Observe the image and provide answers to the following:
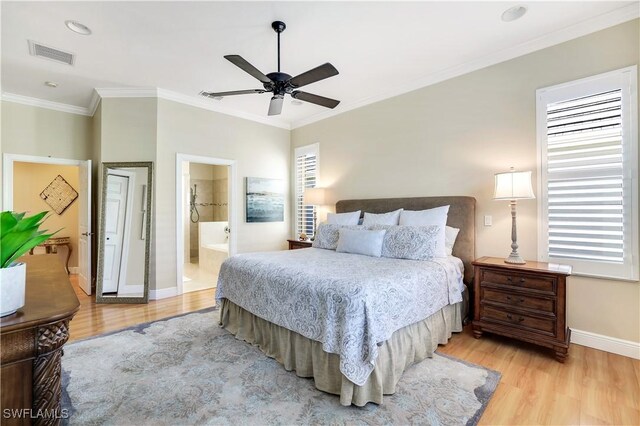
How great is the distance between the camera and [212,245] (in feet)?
21.0

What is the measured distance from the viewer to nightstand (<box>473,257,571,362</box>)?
2455mm

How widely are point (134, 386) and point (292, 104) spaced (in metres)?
4.10

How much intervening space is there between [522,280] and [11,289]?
336 centimetres

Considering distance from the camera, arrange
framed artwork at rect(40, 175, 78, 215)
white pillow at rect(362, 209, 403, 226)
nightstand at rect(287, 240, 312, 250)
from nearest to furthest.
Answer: white pillow at rect(362, 209, 403, 226) → nightstand at rect(287, 240, 312, 250) → framed artwork at rect(40, 175, 78, 215)

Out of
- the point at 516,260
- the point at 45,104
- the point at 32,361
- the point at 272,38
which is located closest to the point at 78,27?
the point at 272,38

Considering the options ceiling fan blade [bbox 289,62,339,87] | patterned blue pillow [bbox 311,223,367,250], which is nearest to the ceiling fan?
ceiling fan blade [bbox 289,62,339,87]

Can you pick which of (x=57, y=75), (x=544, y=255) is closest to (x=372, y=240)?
(x=544, y=255)

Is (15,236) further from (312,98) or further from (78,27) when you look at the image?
(78,27)

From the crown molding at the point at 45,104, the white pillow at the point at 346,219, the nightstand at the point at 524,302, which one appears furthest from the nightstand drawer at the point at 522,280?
the crown molding at the point at 45,104

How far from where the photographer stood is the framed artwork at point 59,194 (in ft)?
18.4

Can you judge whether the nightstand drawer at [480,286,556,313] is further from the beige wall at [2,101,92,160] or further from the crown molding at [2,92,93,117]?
the crown molding at [2,92,93,117]

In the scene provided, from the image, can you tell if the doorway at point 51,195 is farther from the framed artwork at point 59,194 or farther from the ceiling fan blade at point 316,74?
the ceiling fan blade at point 316,74

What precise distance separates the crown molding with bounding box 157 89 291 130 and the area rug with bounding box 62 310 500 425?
130 inches

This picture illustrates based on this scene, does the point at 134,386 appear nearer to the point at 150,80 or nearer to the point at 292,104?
the point at 150,80
